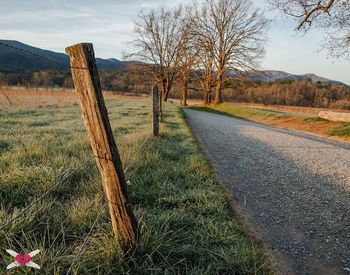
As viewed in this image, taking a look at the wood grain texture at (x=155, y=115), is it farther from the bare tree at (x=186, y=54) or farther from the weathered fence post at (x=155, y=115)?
the bare tree at (x=186, y=54)

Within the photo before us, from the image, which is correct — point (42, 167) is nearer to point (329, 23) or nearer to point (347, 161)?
point (347, 161)

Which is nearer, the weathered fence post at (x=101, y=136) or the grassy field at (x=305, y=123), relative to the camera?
the weathered fence post at (x=101, y=136)

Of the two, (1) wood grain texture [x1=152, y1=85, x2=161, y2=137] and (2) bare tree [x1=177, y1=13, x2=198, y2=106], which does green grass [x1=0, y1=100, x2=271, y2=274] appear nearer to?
(1) wood grain texture [x1=152, y1=85, x2=161, y2=137]

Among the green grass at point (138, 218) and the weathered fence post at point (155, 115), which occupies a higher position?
the weathered fence post at point (155, 115)

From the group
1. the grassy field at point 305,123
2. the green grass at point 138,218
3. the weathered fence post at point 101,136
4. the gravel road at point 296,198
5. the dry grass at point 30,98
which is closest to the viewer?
the weathered fence post at point 101,136

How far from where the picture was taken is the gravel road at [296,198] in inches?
131

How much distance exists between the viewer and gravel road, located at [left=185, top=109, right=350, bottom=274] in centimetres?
332

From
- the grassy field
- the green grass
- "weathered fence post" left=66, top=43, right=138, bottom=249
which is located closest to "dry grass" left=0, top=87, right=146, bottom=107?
the green grass

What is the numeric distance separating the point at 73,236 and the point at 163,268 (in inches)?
39.3

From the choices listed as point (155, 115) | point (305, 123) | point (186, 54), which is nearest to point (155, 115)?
point (155, 115)

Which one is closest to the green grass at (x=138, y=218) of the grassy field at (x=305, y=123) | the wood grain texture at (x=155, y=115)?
the wood grain texture at (x=155, y=115)

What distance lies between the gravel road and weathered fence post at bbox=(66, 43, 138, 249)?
1.77m

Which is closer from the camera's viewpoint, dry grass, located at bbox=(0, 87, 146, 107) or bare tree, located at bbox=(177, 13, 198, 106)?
dry grass, located at bbox=(0, 87, 146, 107)

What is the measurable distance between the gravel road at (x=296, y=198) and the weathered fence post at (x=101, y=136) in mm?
1768
